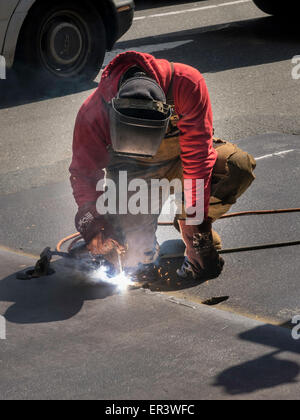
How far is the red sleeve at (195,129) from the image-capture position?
3.32 meters

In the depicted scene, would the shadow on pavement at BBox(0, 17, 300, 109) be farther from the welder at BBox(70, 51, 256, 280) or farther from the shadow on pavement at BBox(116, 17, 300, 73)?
the welder at BBox(70, 51, 256, 280)

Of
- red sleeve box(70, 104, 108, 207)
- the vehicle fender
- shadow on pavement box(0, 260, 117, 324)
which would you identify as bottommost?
shadow on pavement box(0, 260, 117, 324)

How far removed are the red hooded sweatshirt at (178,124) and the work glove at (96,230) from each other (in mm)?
54

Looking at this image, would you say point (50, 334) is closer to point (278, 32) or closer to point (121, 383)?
point (121, 383)

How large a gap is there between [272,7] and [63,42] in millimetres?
3989

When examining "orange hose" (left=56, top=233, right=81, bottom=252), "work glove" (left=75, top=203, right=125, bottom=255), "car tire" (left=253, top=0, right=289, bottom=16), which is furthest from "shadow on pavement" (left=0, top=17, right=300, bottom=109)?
"work glove" (left=75, top=203, right=125, bottom=255)

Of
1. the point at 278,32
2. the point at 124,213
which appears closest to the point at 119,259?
the point at 124,213

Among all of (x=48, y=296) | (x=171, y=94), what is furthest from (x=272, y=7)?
(x=48, y=296)

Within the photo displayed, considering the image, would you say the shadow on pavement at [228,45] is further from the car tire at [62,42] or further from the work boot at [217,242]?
the work boot at [217,242]

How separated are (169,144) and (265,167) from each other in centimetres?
182

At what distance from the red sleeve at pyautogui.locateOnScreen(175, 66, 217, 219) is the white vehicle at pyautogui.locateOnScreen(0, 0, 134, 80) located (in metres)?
4.06

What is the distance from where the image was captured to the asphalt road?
134 inches

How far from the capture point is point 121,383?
278 centimetres
